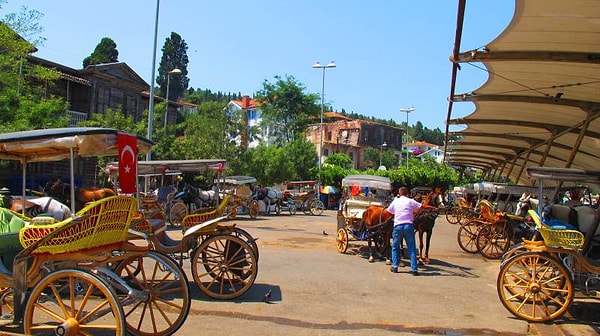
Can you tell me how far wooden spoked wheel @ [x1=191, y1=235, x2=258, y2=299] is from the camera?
7.86 meters

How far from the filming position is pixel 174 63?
79.4m

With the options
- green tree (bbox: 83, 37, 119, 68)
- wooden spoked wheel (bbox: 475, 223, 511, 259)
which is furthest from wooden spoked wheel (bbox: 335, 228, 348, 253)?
green tree (bbox: 83, 37, 119, 68)

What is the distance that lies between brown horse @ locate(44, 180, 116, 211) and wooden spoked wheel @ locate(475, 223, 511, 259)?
11058 millimetres

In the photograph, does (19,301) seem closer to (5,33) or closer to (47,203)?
(47,203)

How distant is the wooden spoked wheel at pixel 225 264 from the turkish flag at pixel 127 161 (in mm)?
1498

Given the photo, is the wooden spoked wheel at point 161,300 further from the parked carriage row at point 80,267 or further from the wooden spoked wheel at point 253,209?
the wooden spoked wheel at point 253,209

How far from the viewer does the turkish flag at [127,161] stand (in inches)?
291

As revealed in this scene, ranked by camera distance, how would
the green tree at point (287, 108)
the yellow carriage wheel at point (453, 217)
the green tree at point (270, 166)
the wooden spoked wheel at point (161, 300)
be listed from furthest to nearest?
the green tree at point (287, 108) → the green tree at point (270, 166) → the yellow carriage wheel at point (453, 217) → the wooden spoked wheel at point (161, 300)

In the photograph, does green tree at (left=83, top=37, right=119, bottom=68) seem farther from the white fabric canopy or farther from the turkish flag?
the turkish flag

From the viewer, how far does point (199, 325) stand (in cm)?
646

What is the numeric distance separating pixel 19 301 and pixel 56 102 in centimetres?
1718

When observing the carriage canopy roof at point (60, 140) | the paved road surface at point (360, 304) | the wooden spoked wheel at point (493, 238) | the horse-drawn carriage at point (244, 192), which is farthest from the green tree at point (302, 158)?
the carriage canopy roof at point (60, 140)

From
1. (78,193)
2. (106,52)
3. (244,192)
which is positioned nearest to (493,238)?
(78,193)

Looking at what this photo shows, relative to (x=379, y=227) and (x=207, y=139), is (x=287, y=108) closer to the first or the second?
(x=207, y=139)
